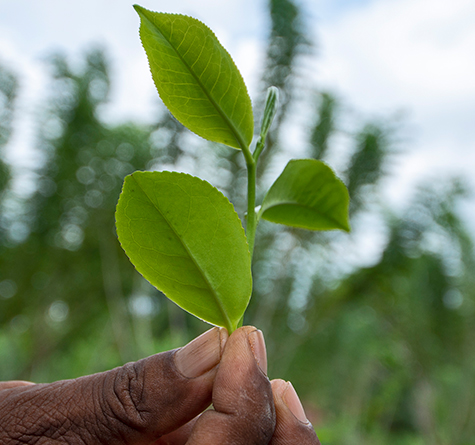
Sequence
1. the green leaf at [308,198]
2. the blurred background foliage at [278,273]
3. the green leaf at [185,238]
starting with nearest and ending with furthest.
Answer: the green leaf at [185,238]
the green leaf at [308,198]
the blurred background foliage at [278,273]

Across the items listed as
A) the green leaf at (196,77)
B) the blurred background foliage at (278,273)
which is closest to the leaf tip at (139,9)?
the green leaf at (196,77)

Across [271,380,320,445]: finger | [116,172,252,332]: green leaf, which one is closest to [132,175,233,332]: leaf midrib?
[116,172,252,332]: green leaf

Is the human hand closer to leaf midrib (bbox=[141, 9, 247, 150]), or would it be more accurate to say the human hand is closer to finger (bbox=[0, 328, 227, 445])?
finger (bbox=[0, 328, 227, 445])

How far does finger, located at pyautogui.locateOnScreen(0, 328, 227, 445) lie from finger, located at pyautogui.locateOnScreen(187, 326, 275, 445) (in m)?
0.04

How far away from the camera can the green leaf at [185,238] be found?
40 centimetres

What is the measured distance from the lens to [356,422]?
5895mm

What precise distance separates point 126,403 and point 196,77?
0.41m

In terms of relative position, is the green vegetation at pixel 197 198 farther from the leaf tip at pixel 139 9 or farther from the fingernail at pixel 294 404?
the fingernail at pixel 294 404

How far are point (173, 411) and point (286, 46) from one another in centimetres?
400

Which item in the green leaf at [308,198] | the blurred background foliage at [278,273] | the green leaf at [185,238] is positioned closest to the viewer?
the green leaf at [185,238]

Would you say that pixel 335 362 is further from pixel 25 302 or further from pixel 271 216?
pixel 271 216

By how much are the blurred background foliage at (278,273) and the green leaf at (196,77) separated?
10.0ft

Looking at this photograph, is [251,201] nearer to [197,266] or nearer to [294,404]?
[197,266]

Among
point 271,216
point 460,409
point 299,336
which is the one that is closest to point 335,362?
point 460,409
